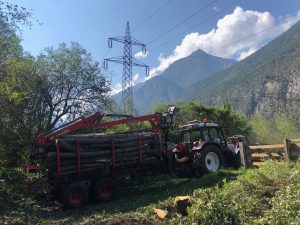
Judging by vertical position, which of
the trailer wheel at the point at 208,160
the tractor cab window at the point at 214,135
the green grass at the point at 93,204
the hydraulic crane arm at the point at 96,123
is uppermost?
the hydraulic crane arm at the point at 96,123

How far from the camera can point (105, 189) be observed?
1436 centimetres

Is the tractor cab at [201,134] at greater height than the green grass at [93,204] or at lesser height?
greater

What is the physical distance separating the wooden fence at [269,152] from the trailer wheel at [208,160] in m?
1.23

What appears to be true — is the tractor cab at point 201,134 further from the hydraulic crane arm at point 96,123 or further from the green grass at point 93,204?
the green grass at point 93,204

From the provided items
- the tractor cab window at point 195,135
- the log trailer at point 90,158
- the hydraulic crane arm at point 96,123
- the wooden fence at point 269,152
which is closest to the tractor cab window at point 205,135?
the tractor cab window at point 195,135

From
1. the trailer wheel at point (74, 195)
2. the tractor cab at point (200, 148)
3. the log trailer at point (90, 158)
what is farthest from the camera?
the tractor cab at point (200, 148)

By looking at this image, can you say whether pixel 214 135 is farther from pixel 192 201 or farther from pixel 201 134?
pixel 192 201

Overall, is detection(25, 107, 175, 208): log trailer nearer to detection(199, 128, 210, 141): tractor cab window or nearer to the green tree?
detection(199, 128, 210, 141): tractor cab window

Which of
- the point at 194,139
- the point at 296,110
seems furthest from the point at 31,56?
the point at 296,110

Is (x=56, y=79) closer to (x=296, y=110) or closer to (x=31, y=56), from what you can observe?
(x=31, y=56)

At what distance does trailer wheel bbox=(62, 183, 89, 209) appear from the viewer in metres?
13.2

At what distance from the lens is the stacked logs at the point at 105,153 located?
44.8ft

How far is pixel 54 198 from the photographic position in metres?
14.0

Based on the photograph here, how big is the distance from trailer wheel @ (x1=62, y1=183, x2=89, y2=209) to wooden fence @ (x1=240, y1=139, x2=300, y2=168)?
20.7ft
